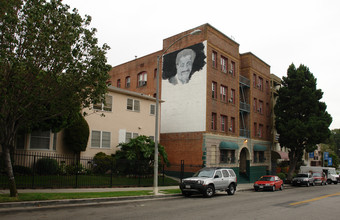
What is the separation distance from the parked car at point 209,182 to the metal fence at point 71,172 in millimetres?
4969

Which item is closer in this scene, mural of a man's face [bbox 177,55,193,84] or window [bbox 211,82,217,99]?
window [bbox 211,82,217,99]

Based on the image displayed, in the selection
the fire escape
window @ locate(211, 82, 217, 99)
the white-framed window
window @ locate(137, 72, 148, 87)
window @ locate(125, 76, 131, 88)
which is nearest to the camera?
the white-framed window

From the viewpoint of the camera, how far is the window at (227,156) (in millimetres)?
30797

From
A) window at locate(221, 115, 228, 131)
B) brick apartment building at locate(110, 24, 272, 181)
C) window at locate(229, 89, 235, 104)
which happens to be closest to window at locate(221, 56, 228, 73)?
brick apartment building at locate(110, 24, 272, 181)

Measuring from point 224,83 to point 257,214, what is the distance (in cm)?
2200

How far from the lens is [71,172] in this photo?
20.0 m

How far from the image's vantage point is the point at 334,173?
42.2 metres

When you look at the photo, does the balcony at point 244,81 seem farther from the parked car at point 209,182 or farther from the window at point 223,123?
the parked car at point 209,182

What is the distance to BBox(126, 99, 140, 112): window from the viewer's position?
26.6 m

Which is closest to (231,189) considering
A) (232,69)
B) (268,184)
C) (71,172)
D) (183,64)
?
(268,184)

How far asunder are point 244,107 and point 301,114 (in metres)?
7.80

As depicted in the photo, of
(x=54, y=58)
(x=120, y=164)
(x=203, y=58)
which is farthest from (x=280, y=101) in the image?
(x=54, y=58)

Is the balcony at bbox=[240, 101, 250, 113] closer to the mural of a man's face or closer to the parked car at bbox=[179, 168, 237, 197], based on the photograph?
the mural of a man's face

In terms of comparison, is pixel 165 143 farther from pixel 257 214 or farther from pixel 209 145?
pixel 257 214
